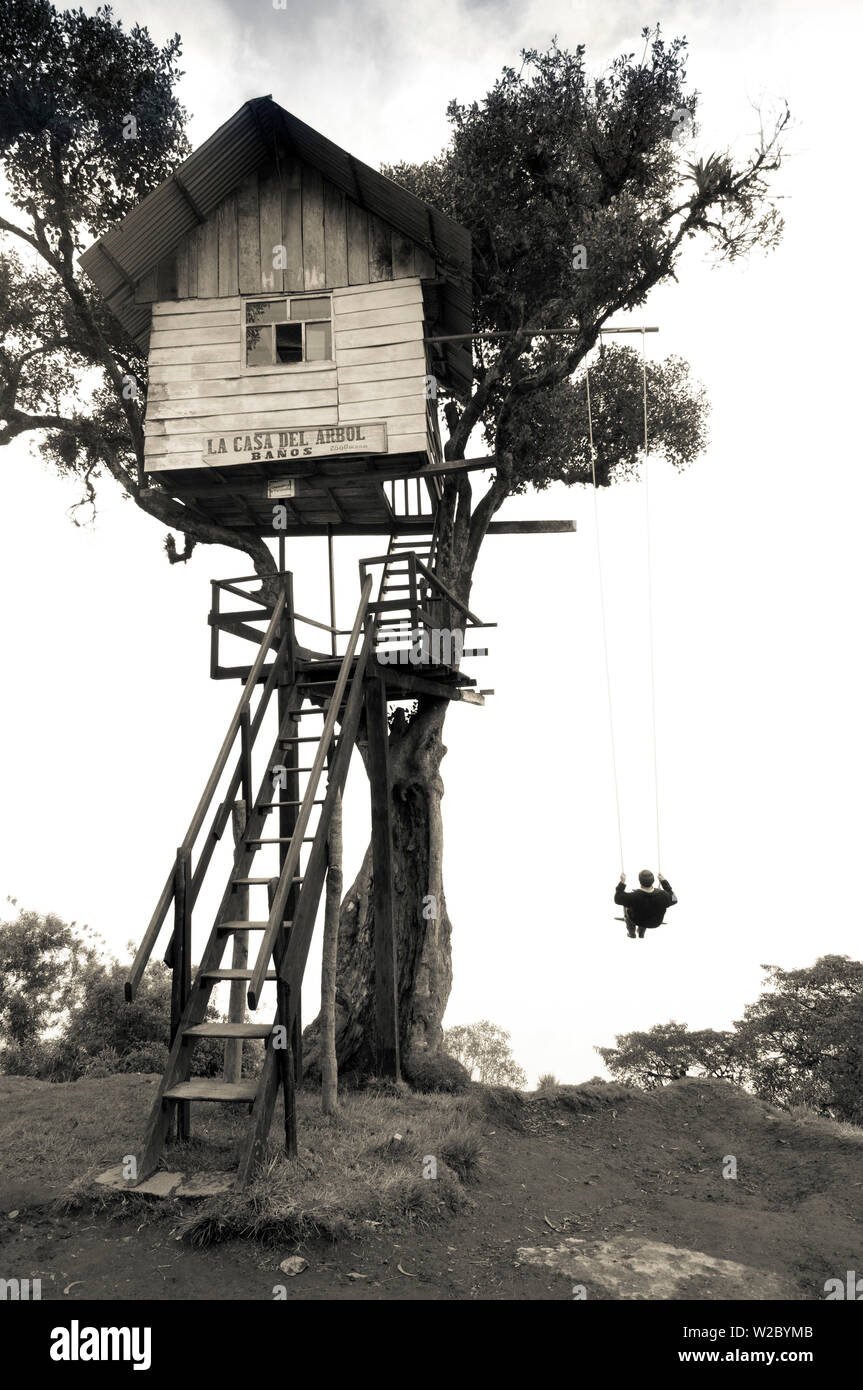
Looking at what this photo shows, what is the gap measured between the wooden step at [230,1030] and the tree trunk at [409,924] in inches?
167

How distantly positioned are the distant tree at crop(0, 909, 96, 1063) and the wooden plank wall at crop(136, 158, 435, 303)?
1094cm

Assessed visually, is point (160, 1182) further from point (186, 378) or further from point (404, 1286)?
point (186, 378)

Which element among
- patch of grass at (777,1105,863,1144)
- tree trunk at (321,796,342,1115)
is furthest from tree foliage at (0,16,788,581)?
patch of grass at (777,1105,863,1144)

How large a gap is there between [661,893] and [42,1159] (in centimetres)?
695

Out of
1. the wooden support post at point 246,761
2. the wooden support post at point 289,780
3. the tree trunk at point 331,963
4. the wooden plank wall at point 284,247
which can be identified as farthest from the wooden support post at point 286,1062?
the wooden plank wall at point 284,247

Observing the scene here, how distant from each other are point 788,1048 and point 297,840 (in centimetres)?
1094

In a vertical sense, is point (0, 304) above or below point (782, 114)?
below

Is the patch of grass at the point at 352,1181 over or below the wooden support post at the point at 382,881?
below

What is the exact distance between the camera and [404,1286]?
6.53m

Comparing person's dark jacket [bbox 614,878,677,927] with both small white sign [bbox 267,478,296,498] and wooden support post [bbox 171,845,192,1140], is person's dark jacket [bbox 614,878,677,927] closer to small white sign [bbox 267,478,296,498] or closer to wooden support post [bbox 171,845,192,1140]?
wooden support post [bbox 171,845,192,1140]

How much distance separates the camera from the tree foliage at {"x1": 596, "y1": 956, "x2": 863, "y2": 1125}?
47.1 feet

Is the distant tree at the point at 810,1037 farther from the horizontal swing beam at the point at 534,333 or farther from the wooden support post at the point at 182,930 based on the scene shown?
the horizontal swing beam at the point at 534,333

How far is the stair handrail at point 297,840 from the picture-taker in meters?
7.43
